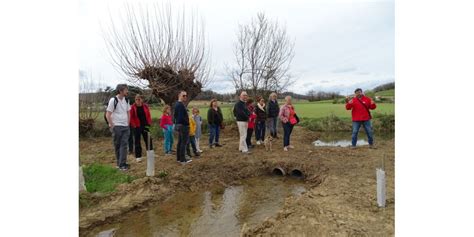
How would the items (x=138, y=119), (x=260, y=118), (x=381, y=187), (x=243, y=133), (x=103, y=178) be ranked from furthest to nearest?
(x=260, y=118)
(x=243, y=133)
(x=138, y=119)
(x=103, y=178)
(x=381, y=187)

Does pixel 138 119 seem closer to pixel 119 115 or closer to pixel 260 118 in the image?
pixel 119 115

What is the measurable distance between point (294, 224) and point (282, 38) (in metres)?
10.9

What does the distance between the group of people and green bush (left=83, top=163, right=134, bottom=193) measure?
0.31 meters

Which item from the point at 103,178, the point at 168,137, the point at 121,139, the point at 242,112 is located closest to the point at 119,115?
the point at 121,139

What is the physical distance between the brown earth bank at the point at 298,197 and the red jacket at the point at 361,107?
845mm

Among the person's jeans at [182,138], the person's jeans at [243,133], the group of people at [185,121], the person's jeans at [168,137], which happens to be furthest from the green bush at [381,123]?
the person's jeans at [182,138]

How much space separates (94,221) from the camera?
3.96 metres

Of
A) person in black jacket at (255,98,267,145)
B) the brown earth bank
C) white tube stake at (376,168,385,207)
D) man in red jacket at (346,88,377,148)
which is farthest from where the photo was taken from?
person in black jacket at (255,98,267,145)

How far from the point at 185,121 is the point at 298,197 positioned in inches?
116

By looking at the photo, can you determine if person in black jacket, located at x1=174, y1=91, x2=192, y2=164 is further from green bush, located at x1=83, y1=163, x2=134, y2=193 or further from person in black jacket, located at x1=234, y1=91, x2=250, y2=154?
person in black jacket, located at x1=234, y1=91, x2=250, y2=154

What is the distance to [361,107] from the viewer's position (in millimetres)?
7473

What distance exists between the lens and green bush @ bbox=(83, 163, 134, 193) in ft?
16.5

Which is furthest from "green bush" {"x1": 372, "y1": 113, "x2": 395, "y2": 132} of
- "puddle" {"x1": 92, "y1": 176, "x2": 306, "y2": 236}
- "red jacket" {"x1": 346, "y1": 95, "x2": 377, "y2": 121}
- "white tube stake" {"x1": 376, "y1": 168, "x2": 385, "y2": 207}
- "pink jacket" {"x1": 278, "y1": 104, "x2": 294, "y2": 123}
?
"white tube stake" {"x1": 376, "y1": 168, "x2": 385, "y2": 207}

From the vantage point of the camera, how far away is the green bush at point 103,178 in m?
5.03
